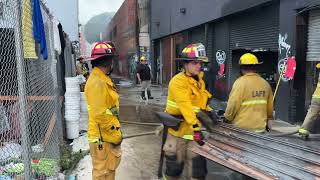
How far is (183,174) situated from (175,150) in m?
0.38

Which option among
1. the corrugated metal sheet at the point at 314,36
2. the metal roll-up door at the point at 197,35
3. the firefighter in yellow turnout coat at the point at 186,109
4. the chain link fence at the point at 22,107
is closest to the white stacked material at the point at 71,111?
the chain link fence at the point at 22,107

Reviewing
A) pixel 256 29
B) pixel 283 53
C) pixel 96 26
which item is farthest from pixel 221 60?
pixel 96 26

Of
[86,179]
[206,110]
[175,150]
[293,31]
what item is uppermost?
[293,31]

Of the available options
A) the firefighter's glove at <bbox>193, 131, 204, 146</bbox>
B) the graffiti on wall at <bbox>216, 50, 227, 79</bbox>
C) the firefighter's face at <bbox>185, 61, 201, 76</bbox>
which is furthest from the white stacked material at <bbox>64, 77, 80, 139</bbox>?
the graffiti on wall at <bbox>216, 50, 227, 79</bbox>

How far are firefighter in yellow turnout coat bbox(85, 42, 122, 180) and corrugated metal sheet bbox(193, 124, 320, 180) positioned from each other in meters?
1.03

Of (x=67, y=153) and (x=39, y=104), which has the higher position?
(x=39, y=104)

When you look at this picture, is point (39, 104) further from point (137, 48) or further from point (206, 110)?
point (137, 48)

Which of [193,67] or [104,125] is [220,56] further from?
[104,125]

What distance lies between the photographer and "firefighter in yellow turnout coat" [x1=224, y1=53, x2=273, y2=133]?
516cm

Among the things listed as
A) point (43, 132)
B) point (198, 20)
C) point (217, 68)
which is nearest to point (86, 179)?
Answer: point (43, 132)

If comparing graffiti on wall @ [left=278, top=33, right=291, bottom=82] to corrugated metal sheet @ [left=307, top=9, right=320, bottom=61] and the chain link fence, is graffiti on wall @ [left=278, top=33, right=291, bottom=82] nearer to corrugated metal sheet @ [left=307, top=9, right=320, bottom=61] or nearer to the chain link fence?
corrugated metal sheet @ [left=307, top=9, right=320, bottom=61]

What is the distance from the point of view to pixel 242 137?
5027mm

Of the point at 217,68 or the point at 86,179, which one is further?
the point at 217,68

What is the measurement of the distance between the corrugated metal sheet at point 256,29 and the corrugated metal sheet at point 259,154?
6.56 m
